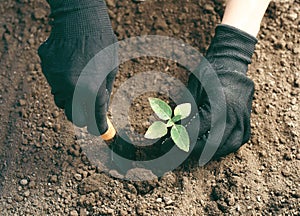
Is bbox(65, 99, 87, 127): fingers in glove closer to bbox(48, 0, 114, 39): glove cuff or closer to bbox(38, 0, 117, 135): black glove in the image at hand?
bbox(38, 0, 117, 135): black glove

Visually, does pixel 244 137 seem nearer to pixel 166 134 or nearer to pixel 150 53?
pixel 166 134

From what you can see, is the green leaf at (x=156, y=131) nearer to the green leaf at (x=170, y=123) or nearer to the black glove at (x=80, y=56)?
the green leaf at (x=170, y=123)

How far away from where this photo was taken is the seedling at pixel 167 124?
5.84 ft

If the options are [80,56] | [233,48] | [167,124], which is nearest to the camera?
[80,56]

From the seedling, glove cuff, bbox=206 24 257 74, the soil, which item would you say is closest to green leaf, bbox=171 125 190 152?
the seedling

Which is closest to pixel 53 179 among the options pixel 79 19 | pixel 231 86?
pixel 79 19

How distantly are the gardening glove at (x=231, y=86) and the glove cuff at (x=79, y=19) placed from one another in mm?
452

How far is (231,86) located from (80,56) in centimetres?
58

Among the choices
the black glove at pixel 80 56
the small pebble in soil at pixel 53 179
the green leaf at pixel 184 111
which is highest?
the black glove at pixel 80 56

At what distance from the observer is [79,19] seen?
1719mm

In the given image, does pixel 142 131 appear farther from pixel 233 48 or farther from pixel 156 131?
pixel 233 48

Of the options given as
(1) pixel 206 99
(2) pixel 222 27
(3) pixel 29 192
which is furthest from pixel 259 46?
(3) pixel 29 192

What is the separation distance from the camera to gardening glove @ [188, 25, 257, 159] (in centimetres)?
185

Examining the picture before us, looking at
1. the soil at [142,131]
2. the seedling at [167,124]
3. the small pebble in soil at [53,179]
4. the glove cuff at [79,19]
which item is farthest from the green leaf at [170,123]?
the small pebble in soil at [53,179]
